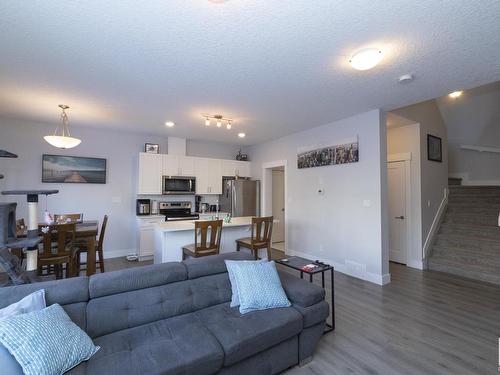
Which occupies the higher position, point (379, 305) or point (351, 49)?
point (351, 49)

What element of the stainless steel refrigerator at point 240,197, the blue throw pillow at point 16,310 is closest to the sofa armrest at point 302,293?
the blue throw pillow at point 16,310

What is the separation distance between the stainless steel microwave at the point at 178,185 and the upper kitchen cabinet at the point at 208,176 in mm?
150

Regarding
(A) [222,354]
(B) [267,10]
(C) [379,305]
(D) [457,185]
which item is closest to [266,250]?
(C) [379,305]

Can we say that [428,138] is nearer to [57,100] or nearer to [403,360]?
[403,360]

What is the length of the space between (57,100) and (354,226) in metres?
4.80

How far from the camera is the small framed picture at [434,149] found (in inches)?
190

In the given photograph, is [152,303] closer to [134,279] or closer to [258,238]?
[134,279]

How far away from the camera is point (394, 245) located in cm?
494

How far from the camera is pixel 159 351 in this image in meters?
1.52

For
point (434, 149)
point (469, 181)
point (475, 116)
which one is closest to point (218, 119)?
point (434, 149)

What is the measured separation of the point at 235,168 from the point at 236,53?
427cm

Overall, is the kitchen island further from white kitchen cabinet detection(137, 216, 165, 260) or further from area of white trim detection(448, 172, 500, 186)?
area of white trim detection(448, 172, 500, 186)

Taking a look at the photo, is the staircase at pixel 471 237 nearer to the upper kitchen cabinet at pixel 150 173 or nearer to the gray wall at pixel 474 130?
the gray wall at pixel 474 130

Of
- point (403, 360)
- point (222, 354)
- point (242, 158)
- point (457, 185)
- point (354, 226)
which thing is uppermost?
point (242, 158)
